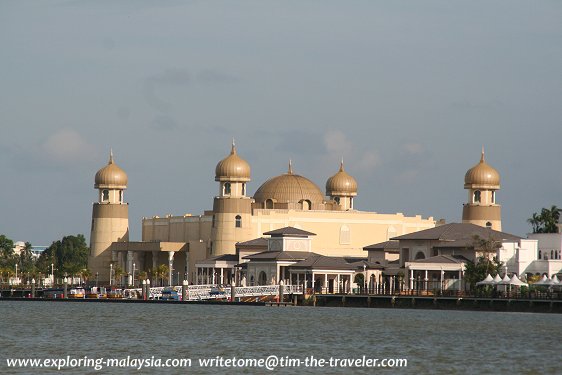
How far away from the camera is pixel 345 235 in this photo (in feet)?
516

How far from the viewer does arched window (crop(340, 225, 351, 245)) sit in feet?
515

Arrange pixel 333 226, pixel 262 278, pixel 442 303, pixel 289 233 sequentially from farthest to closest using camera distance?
pixel 333 226 → pixel 289 233 → pixel 262 278 → pixel 442 303

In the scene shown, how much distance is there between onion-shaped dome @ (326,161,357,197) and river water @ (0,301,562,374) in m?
56.4

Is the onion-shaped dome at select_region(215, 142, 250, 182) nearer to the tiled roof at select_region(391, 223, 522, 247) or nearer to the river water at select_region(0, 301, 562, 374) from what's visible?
the tiled roof at select_region(391, 223, 522, 247)

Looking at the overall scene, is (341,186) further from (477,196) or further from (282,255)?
(282,255)

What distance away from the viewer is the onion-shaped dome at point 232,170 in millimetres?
153375

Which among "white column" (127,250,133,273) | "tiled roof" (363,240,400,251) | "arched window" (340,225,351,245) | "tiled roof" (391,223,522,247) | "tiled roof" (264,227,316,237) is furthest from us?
"white column" (127,250,133,273)

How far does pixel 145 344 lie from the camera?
7219cm

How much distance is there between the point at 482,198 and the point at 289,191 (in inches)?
747

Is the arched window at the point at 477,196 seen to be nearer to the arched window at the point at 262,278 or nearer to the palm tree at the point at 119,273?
the arched window at the point at 262,278

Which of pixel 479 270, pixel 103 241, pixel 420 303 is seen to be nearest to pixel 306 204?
pixel 103 241

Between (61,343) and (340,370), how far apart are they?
16433 mm

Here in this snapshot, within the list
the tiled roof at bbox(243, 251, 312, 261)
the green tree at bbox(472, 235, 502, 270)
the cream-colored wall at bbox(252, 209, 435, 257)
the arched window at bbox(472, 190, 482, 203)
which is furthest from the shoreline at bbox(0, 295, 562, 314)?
the arched window at bbox(472, 190, 482, 203)

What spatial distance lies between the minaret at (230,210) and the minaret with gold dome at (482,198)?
2113 cm
